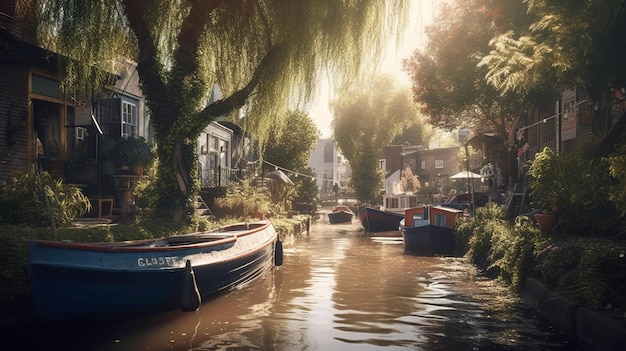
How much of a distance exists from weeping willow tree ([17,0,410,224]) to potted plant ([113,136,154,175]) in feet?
8.51

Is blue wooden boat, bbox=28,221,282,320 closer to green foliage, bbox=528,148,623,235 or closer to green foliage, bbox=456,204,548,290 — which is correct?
green foliage, bbox=456,204,548,290

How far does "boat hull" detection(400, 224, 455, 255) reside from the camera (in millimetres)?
20531

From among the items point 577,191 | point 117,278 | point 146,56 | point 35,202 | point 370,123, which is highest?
point 370,123

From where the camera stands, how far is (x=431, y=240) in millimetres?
20516

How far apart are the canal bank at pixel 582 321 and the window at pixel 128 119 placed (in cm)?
1478

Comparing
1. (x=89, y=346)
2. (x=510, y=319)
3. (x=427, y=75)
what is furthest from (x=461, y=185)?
(x=89, y=346)

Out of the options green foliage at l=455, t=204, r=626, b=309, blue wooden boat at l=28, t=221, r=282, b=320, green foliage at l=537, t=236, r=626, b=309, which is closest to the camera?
green foliage at l=537, t=236, r=626, b=309

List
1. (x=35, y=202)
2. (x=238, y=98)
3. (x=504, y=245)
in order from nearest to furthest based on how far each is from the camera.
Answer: (x=35, y=202)
(x=504, y=245)
(x=238, y=98)

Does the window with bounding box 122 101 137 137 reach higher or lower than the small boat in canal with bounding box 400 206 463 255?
higher

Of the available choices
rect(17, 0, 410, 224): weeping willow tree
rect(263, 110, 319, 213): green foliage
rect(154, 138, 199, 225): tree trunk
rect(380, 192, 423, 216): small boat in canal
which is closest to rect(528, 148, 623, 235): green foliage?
rect(17, 0, 410, 224): weeping willow tree

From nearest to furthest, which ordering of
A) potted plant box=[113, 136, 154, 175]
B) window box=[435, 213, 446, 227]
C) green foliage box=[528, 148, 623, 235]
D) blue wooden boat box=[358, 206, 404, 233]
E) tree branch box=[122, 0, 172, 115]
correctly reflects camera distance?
green foliage box=[528, 148, 623, 235] < tree branch box=[122, 0, 172, 115] < potted plant box=[113, 136, 154, 175] < window box=[435, 213, 446, 227] < blue wooden boat box=[358, 206, 404, 233]

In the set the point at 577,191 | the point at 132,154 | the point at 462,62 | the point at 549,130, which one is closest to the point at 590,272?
the point at 577,191

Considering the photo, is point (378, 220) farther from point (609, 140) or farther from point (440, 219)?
point (609, 140)

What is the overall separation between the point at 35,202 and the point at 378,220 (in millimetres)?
25486
